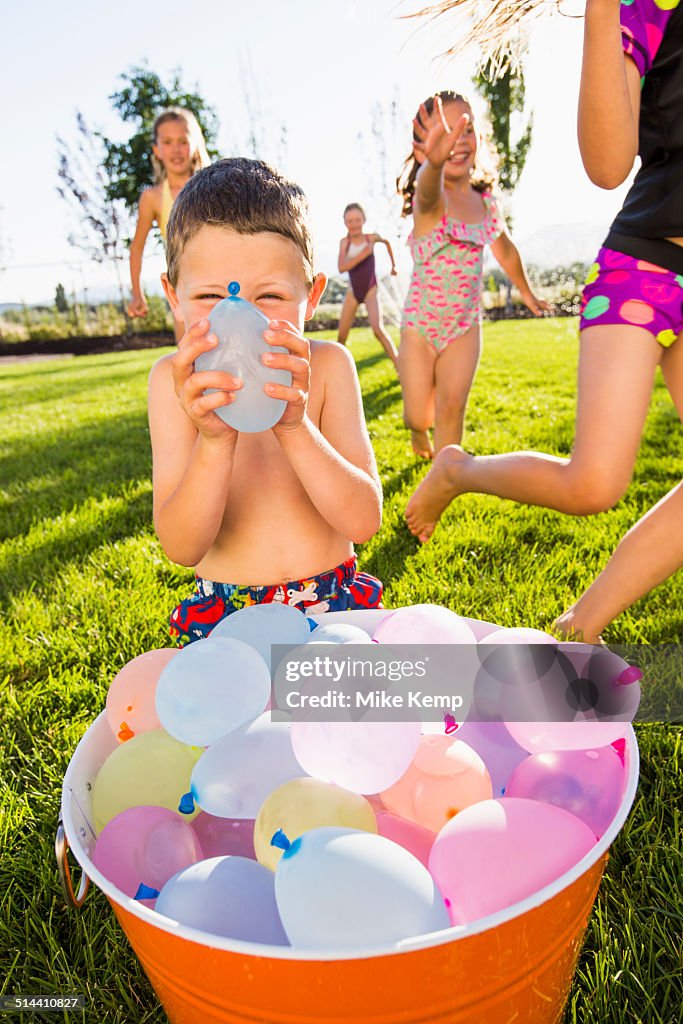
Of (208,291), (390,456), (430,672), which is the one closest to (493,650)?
(430,672)

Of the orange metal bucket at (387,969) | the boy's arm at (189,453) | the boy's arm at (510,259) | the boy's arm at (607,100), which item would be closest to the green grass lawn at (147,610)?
the orange metal bucket at (387,969)

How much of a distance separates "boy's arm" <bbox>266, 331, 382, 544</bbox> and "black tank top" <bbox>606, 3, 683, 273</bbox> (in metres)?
0.67

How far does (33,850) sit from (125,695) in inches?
14.9

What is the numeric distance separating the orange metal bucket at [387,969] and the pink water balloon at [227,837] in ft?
0.59

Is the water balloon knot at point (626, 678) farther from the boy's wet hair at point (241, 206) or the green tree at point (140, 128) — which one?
the green tree at point (140, 128)

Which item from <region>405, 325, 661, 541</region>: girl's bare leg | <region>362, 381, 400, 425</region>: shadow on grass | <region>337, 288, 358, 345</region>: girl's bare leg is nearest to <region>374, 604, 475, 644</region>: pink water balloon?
<region>405, 325, 661, 541</region>: girl's bare leg

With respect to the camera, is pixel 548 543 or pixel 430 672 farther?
pixel 548 543

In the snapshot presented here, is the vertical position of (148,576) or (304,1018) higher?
(304,1018)

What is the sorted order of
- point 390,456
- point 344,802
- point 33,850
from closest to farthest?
1. point 344,802
2. point 33,850
3. point 390,456

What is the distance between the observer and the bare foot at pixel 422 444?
11.0 ft

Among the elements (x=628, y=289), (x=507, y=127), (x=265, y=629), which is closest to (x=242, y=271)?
(x=265, y=629)

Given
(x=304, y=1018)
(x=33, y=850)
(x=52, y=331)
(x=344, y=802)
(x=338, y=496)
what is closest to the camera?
(x=304, y=1018)

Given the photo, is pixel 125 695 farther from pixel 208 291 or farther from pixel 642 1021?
pixel 642 1021

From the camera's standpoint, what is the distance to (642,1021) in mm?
930
